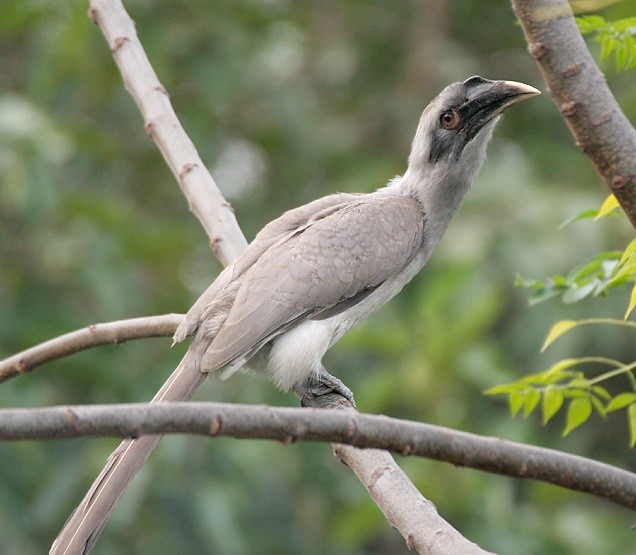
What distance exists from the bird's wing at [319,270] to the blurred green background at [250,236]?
1.45 m

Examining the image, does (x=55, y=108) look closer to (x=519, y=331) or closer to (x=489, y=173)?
(x=489, y=173)

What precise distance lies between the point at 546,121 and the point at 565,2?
594 cm

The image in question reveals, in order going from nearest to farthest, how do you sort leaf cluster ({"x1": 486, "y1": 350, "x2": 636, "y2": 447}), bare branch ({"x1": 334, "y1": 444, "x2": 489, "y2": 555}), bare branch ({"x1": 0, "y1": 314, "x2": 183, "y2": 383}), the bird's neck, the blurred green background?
bare branch ({"x1": 334, "y1": 444, "x2": 489, "y2": 555}) → leaf cluster ({"x1": 486, "y1": 350, "x2": 636, "y2": 447}) → bare branch ({"x1": 0, "y1": 314, "x2": 183, "y2": 383}) → the bird's neck → the blurred green background

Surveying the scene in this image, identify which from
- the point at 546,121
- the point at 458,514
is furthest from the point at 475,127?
the point at 546,121

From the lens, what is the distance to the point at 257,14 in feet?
22.1

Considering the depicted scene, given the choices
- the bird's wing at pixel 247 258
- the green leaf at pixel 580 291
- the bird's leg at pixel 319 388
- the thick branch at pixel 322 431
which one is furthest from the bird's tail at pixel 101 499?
the green leaf at pixel 580 291

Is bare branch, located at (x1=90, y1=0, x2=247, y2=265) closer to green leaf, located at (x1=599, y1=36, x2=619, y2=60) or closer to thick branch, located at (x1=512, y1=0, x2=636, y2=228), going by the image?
green leaf, located at (x1=599, y1=36, x2=619, y2=60)

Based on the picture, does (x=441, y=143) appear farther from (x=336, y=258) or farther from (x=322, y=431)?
(x=322, y=431)

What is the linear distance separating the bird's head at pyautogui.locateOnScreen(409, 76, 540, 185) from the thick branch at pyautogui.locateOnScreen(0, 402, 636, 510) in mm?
2016

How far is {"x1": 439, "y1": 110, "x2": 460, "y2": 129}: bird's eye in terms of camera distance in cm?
381

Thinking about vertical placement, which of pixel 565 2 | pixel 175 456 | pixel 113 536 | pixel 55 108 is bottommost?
pixel 113 536

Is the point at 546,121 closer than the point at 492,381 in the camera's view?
No

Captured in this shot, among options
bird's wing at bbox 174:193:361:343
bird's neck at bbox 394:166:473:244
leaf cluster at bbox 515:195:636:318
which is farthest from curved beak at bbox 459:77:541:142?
leaf cluster at bbox 515:195:636:318

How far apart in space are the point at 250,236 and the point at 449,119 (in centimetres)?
298
